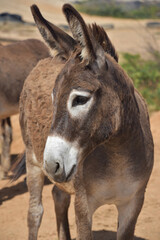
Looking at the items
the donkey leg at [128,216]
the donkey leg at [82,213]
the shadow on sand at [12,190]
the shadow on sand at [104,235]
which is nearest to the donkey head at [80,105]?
the donkey leg at [82,213]

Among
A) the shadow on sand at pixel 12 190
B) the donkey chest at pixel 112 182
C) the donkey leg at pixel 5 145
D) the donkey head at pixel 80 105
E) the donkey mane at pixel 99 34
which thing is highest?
the donkey mane at pixel 99 34

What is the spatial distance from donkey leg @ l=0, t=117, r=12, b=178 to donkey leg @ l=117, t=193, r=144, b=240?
3.70 metres

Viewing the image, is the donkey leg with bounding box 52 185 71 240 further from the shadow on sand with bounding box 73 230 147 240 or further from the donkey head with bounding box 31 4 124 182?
the donkey head with bounding box 31 4 124 182

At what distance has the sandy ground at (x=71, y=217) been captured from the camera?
183 inches

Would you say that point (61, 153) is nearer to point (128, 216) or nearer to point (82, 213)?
point (82, 213)

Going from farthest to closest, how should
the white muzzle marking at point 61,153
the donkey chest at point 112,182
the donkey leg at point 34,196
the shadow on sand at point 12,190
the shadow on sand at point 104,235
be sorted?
the shadow on sand at point 12,190 < the shadow on sand at point 104,235 < the donkey leg at point 34,196 < the donkey chest at point 112,182 < the white muzzle marking at point 61,153

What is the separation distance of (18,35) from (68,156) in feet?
59.9

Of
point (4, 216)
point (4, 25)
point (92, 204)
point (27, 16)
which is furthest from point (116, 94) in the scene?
point (27, 16)

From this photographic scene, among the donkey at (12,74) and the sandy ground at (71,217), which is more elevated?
the donkey at (12,74)

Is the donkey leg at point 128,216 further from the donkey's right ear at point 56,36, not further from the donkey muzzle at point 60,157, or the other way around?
the donkey's right ear at point 56,36

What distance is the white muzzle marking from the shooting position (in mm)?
2469

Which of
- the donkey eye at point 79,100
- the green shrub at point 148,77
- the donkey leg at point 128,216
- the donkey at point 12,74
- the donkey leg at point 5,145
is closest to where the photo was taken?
the donkey eye at point 79,100

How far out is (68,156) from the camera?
2.50 metres

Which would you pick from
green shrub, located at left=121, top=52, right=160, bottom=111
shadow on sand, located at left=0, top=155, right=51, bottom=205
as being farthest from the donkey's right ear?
green shrub, located at left=121, top=52, right=160, bottom=111
